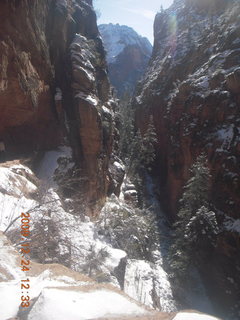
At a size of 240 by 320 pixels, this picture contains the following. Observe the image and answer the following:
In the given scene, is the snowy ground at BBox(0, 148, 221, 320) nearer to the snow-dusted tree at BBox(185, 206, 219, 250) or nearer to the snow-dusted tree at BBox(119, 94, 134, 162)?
the snow-dusted tree at BBox(185, 206, 219, 250)

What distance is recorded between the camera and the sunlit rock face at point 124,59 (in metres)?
89.6

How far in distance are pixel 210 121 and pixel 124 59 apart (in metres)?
78.0

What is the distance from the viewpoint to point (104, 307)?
363cm

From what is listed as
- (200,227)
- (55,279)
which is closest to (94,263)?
(55,279)

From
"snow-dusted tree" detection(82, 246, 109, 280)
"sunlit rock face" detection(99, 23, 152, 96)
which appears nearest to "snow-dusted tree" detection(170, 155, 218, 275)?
"snow-dusted tree" detection(82, 246, 109, 280)

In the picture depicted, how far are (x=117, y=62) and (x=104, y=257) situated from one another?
92078 millimetres

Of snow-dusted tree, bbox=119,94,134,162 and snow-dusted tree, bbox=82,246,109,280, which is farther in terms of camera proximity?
snow-dusted tree, bbox=119,94,134,162

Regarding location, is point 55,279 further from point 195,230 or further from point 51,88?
point 51,88

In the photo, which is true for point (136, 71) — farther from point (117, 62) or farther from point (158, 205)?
point (158, 205)

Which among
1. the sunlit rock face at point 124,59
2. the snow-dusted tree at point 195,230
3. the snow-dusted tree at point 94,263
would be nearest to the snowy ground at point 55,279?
the snow-dusted tree at point 94,263

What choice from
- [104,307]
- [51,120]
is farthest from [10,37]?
[104,307]

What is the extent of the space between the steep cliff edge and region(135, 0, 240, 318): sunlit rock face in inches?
374

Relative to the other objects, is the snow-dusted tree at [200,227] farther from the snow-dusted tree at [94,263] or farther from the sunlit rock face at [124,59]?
the sunlit rock face at [124,59]

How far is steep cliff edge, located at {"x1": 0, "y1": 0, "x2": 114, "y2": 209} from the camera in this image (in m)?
10.6
